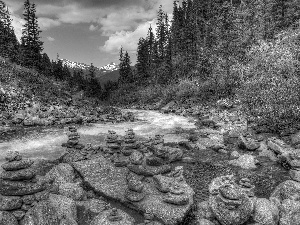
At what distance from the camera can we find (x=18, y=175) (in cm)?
995

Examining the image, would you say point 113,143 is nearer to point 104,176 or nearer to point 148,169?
point 104,176

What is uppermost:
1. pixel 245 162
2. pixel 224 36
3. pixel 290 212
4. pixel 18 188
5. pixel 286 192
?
pixel 224 36

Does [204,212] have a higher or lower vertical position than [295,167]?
lower

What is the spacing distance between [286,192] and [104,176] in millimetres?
8349

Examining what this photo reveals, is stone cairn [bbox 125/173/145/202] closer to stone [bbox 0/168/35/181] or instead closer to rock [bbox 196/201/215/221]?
rock [bbox 196/201/215/221]

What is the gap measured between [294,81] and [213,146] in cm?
1010

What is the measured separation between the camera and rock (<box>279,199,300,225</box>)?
31.1 feet

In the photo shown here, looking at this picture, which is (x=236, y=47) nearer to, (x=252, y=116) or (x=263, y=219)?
(x=252, y=116)

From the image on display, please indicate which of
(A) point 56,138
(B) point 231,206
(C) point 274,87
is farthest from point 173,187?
(C) point 274,87

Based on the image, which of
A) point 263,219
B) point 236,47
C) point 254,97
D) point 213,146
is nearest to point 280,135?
point 213,146

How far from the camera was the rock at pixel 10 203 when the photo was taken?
9023 mm

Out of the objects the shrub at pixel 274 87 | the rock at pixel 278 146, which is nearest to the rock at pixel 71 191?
the rock at pixel 278 146

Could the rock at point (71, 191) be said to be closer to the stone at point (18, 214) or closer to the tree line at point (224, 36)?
the stone at point (18, 214)

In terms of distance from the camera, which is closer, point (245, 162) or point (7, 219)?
point (7, 219)
